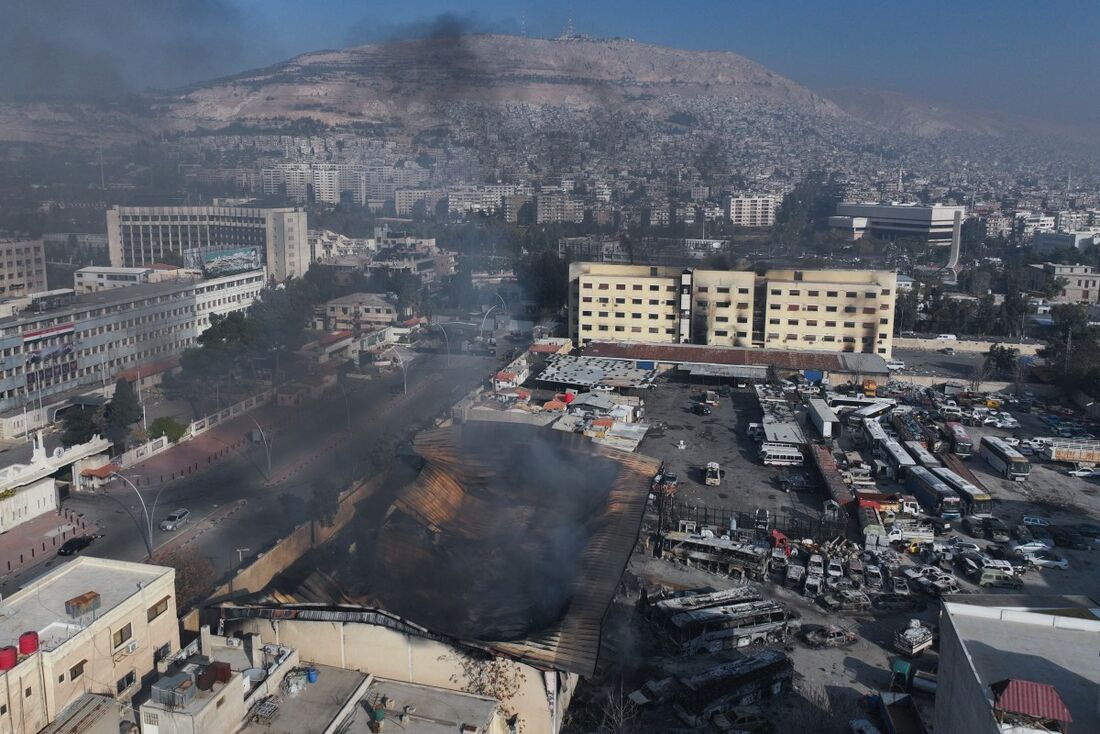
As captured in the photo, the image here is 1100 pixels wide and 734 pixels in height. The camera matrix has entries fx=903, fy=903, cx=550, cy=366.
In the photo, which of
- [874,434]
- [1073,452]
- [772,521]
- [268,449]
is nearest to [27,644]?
[268,449]

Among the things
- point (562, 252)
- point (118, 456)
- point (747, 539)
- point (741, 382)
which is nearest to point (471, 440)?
point (747, 539)

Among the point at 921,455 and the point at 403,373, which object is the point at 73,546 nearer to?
the point at 403,373

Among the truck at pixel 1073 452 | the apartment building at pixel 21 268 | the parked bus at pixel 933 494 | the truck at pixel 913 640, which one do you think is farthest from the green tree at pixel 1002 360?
the apartment building at pixel 21 268

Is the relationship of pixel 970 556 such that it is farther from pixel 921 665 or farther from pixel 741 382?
pixel 741 382

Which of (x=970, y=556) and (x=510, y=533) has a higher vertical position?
(x=510, y=533)

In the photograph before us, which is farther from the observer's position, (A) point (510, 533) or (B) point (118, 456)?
(B) point (118, 456)

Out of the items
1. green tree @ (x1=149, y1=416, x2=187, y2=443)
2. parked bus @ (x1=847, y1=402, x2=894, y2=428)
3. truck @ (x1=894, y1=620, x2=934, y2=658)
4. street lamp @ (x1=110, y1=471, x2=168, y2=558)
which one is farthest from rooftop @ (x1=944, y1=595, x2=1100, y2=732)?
green tree @ (x1=149, y1=416, x2=187, y2=443)

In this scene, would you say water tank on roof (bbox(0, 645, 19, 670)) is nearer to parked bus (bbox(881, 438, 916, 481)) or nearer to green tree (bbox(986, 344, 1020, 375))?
parked bus (bbox(881, 438, 916, 481))
